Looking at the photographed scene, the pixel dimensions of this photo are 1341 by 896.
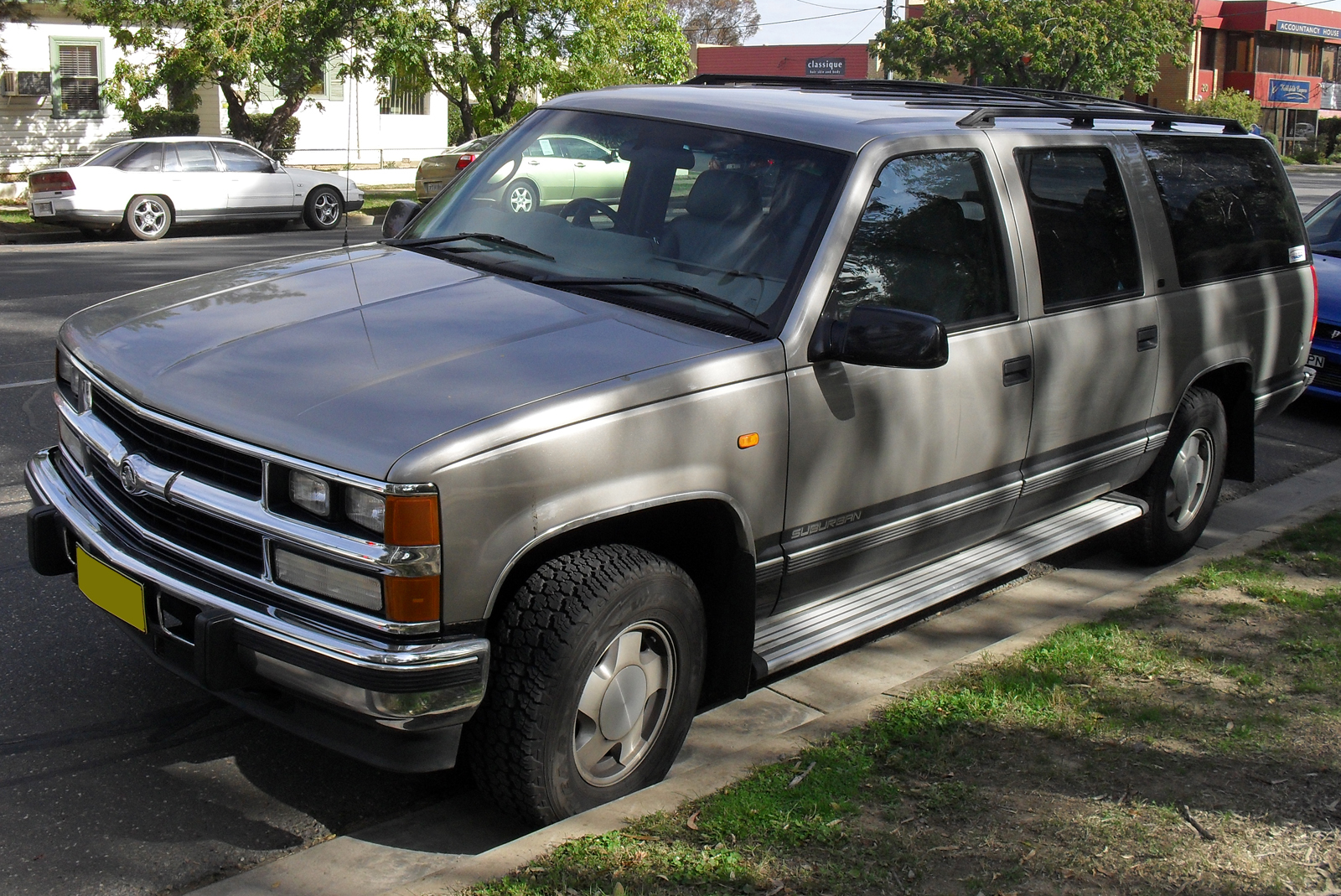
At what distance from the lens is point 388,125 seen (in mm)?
33062

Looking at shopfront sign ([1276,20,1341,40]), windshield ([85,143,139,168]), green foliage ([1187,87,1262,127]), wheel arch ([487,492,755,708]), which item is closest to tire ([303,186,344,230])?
windshield ([85,143,139,168])

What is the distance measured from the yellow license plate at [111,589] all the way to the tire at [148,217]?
15.3 m

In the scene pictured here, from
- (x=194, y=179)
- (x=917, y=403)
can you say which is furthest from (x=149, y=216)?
(x=917, y=403)

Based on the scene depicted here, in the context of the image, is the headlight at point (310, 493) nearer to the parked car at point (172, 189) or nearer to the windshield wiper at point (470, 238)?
the windshield wiper at point (470, 238)

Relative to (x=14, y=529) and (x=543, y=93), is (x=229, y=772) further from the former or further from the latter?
(x=543, y=93)

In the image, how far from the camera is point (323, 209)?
20.4 meters

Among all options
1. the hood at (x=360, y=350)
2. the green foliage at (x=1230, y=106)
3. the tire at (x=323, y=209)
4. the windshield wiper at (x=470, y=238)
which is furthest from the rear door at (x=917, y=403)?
the green foliage at (x=1230, y=106)

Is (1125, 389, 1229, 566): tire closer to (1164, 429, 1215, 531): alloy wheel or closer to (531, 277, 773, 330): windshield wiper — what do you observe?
(1164, 429, 1215, 531): alloy wheel

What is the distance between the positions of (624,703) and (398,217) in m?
2.54

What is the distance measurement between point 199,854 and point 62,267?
11.9 meters

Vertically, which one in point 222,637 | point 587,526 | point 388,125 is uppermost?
point 388,125

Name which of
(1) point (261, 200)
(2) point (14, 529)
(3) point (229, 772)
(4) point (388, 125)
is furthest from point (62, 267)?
(4) point (388, 125)

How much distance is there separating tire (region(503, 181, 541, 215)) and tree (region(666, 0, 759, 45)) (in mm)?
84460

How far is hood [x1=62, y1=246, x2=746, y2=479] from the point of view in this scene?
3.00 meters
